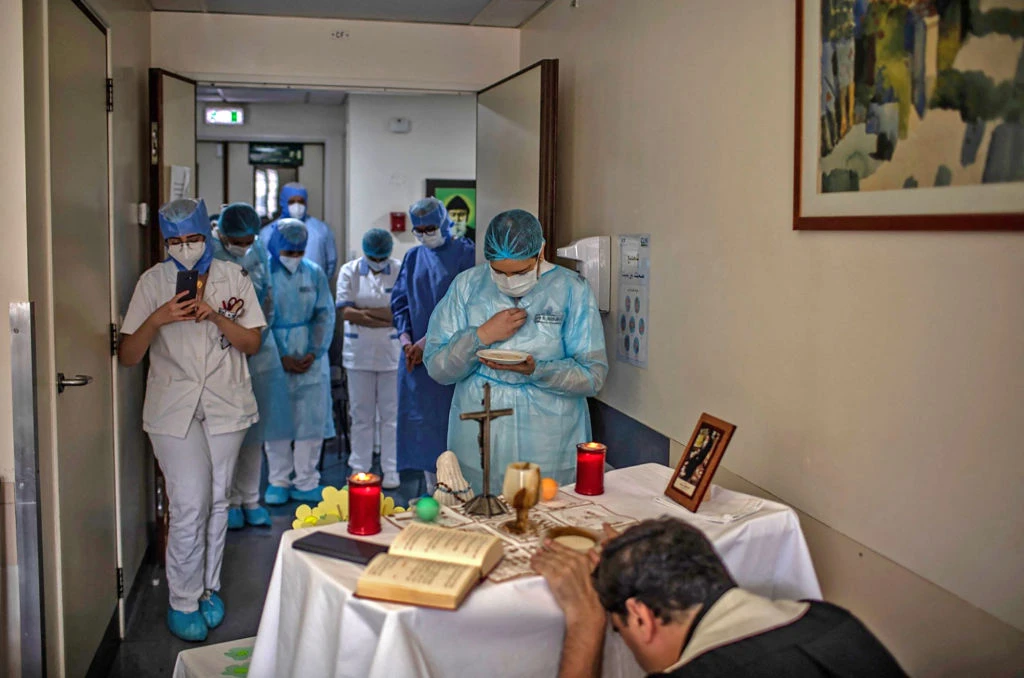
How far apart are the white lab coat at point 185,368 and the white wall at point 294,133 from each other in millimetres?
5022

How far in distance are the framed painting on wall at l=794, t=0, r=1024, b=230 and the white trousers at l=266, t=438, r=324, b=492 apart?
343 centimetres

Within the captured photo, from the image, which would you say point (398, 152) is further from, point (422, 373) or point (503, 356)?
point (503, 356)

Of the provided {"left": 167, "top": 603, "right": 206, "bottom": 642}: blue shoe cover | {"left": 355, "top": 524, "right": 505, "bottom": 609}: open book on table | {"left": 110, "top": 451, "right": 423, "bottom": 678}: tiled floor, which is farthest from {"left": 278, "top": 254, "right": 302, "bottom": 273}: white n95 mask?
{"left": 355, "top": 524, "right": 505, "bottom": 609}: open book on table

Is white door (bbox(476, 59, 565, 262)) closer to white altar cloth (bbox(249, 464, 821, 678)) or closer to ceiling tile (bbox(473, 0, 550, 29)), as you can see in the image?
ceiling tile (bbox(473, 0, 550, 29))

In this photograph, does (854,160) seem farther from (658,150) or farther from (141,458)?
(141,458)

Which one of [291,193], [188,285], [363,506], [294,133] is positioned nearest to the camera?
[363,506]

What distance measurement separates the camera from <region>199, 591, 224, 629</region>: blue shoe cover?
11.2 ft

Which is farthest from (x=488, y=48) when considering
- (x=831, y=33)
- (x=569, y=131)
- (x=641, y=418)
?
(x=831, y=33)

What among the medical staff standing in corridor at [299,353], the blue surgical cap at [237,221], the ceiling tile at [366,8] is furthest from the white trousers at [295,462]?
the ceiling tile at [366,8]

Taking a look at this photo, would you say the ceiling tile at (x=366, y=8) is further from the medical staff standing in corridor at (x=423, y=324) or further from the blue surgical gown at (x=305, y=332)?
the blue surgical gown at (x=305, y=332)

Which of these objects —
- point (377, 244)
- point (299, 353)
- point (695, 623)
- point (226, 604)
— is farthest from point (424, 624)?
point (377, 244)

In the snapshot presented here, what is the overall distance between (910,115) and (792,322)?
1.87 ft

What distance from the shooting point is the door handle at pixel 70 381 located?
2527 millimetres

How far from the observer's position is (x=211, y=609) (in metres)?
3.43
